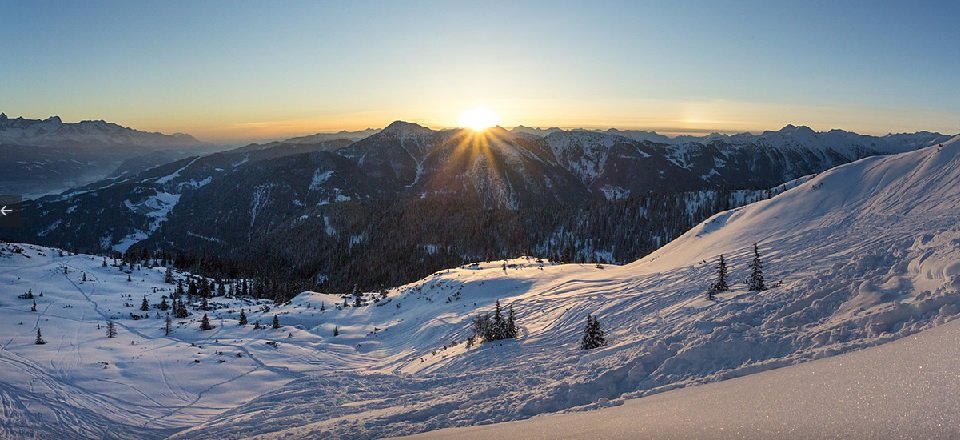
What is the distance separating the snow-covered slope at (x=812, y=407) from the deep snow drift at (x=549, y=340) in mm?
1477

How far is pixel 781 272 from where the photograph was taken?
718 inches

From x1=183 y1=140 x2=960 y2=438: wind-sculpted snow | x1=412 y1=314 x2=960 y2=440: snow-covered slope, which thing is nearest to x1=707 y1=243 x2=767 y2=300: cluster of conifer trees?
x1=183 y1=140 x2=960 y2=438: wind-sculpted snow

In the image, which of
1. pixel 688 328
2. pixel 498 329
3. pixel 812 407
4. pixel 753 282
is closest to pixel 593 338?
pixel 688 328

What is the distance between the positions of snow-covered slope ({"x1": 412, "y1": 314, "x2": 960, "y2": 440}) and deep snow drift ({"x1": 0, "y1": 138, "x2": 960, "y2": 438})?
148 centimetres

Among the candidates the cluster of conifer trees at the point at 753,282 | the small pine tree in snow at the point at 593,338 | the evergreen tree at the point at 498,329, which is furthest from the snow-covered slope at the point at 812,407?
the evergreen tree at the point at 498,329

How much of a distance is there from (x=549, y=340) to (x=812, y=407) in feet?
42.8

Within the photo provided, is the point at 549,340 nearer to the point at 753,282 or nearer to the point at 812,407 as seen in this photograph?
the point at 753,282

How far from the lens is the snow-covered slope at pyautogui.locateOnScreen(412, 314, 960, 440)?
6.10 m

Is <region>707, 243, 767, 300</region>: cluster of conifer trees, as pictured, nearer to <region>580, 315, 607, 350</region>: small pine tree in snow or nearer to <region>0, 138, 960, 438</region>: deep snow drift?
<region>0, 138, 960, 438</region>: deep snow drift

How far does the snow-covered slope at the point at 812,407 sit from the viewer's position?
6102mm

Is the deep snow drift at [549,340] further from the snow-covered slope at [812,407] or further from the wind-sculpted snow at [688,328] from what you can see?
the snow-covered slope at [812,407]

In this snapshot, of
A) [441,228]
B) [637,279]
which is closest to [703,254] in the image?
[637,279]

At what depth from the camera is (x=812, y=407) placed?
273 inches

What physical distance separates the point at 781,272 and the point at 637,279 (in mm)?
9551
